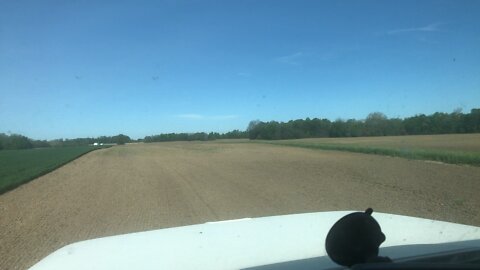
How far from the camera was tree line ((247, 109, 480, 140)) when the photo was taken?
3014 inches

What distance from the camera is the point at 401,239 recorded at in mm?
2893

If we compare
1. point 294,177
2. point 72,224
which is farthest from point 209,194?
point 294,177

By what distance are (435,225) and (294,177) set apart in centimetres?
1876

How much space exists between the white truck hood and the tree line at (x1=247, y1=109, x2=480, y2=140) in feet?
247

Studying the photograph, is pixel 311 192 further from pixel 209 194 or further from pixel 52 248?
pixel 52 248

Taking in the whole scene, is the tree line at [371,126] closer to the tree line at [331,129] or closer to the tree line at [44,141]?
the tree line at [331,129]

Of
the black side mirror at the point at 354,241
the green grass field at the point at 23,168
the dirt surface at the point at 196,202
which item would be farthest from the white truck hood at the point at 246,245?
the green grass field at the point at 23,168

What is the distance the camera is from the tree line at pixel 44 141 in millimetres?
122444

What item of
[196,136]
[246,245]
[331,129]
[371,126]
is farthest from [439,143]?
[196,136]

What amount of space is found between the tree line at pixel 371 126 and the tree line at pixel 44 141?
60372 millimetres

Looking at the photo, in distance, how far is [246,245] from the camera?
2.68 m

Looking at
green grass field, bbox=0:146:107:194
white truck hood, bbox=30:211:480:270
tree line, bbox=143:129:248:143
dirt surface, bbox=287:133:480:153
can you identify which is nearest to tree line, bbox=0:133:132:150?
tree line, bbox=143:129:248:143

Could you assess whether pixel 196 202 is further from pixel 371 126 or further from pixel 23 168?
pixel 371 126

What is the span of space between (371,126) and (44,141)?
332ft
